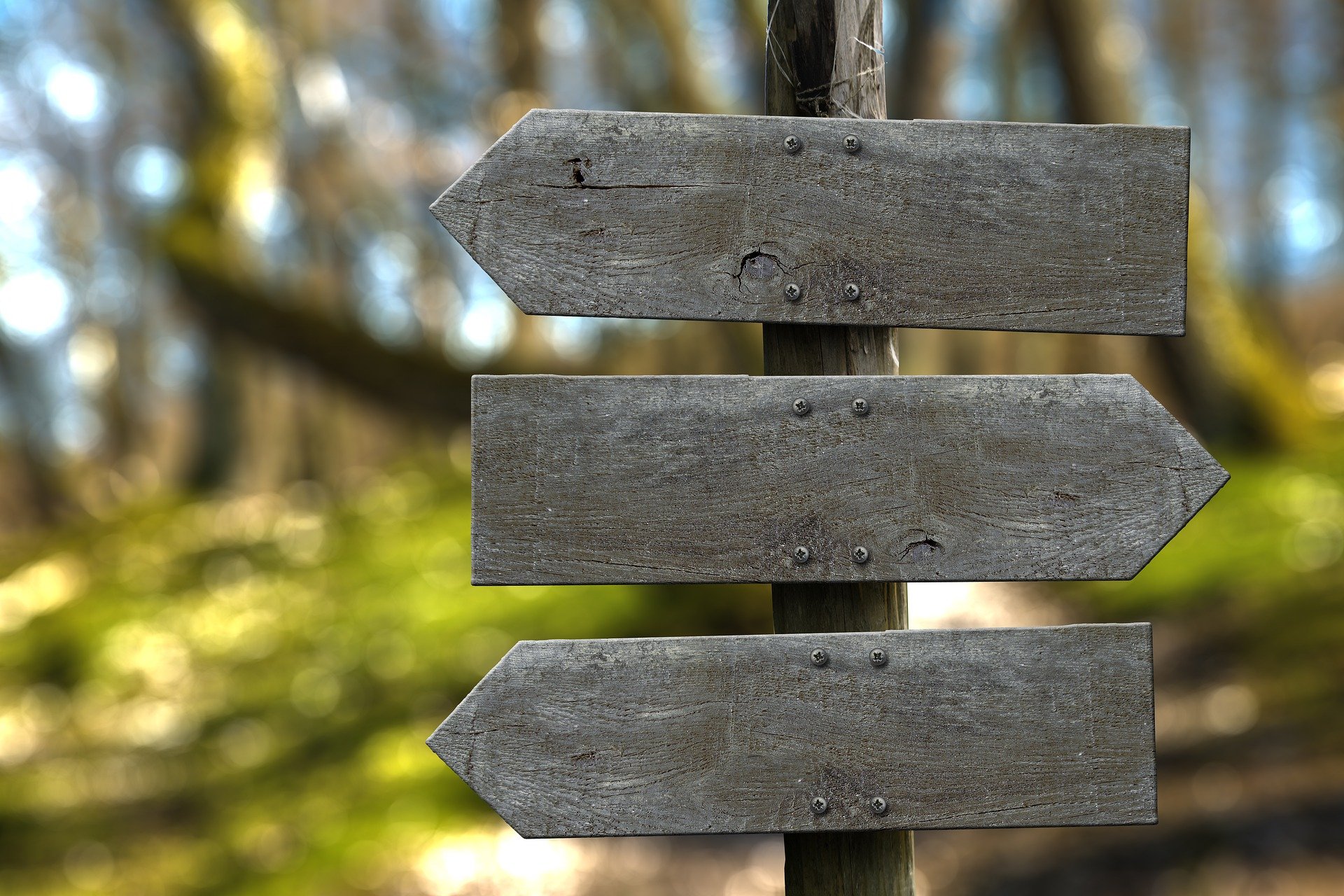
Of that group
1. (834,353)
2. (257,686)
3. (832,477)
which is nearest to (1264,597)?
(834,353)

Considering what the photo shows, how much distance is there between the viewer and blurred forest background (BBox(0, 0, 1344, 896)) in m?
5.71

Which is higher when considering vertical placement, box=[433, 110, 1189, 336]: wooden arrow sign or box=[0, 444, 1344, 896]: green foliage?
box=[433, 110, 1189, 336]: wooden arrow sign

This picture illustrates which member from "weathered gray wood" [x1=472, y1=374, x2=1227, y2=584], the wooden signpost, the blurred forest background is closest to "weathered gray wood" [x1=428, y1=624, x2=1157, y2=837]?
the wooden signpost

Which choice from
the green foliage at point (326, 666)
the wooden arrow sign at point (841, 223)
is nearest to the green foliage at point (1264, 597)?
the green foliage at point (326, 666)

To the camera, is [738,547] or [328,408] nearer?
[738,547]

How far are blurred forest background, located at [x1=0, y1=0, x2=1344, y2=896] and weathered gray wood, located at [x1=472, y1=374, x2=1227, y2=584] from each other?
336 cm

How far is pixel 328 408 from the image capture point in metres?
15.2

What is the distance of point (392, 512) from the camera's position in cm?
1202

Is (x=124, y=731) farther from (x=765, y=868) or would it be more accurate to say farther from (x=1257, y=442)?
(x=1257, y=442)

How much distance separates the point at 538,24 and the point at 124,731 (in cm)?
752

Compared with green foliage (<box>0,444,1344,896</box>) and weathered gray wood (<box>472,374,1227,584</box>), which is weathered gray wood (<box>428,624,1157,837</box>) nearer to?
weathered gray wood (<box>472,374,1227,584</box>)

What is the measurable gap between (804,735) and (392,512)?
1067 cm

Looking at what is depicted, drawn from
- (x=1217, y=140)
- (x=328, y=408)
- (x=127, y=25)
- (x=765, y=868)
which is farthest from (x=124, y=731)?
(x=1217, y=140)

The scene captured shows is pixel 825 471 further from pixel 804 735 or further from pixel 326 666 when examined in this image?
pixel 326 666
